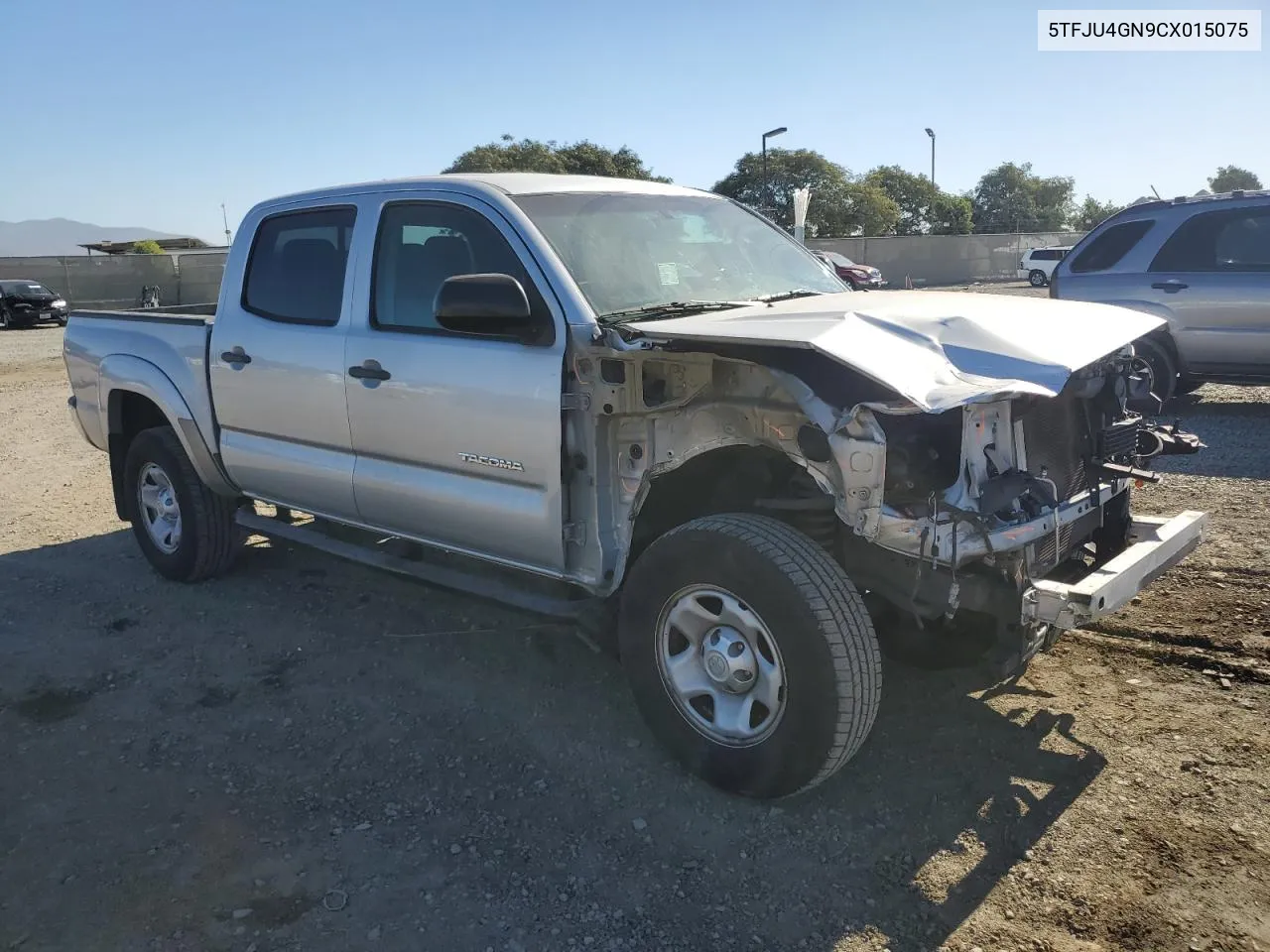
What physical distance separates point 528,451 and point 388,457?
2.99ft

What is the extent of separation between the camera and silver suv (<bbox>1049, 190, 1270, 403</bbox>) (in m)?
8.38

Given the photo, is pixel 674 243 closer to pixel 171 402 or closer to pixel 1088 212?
pixel 171 402

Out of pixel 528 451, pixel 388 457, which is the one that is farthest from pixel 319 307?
pixel 528 451

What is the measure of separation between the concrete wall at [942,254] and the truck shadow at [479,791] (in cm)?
3821

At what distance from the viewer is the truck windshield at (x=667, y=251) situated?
3867mm

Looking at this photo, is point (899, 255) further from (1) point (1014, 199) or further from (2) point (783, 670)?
(2) point (783, 670)

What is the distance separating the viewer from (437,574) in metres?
4.34

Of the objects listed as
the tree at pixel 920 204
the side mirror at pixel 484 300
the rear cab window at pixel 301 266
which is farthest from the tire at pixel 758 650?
the tree at pixel 920 204

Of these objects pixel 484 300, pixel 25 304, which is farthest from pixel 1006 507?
pixel 25 304

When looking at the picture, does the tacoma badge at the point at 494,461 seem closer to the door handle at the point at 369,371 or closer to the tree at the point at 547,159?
the door handle at the point at 369,371

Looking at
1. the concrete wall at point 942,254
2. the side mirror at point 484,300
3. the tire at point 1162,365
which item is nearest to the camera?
the side mirror at point 484,300

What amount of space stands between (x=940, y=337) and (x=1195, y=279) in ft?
22.3

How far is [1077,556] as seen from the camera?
3.79m

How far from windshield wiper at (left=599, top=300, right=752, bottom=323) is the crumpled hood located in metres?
0.11
